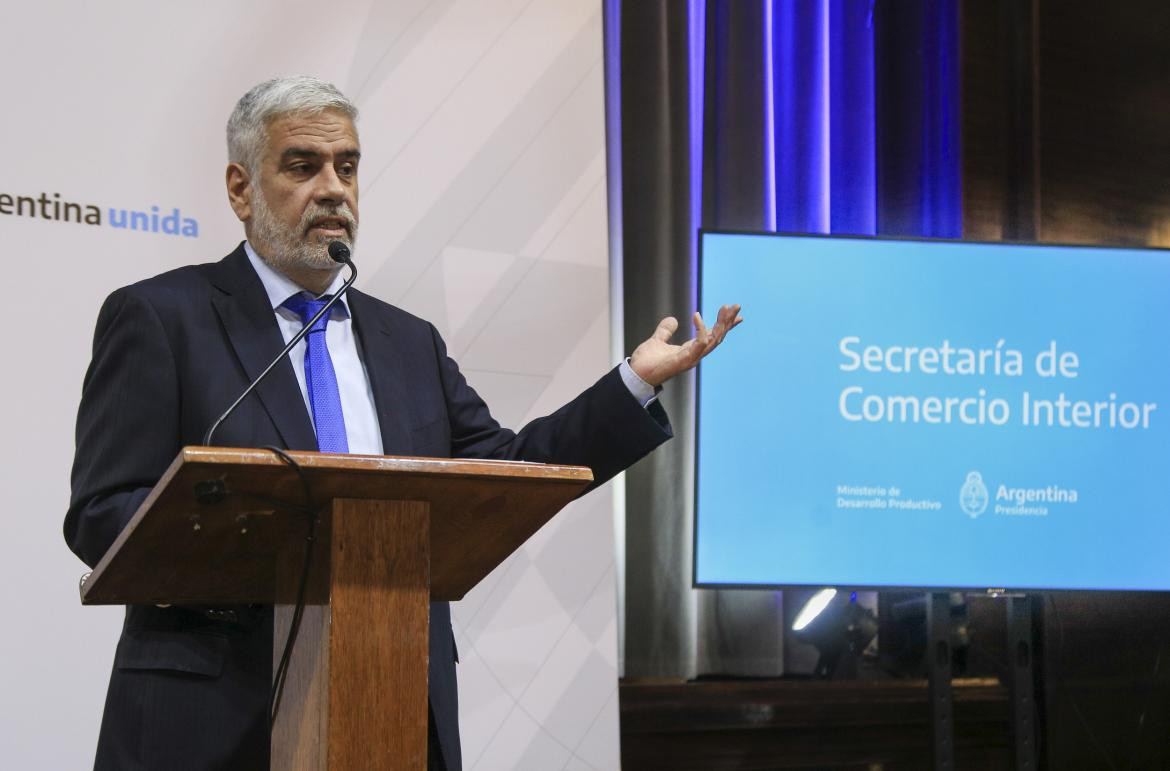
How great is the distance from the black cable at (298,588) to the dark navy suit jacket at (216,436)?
24cm

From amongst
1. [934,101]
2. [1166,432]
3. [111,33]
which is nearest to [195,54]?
[111,33]

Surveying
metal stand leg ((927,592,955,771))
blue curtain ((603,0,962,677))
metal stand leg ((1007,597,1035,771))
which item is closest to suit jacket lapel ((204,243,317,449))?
blue curtain ((603,0,962,677))

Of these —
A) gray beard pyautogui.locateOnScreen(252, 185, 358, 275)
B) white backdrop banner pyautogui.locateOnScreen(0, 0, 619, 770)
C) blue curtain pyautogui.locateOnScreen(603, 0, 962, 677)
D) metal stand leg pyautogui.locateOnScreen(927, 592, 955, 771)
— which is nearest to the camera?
gray beard pyautogui.locateOnScreen(252, 185, 358, 275)

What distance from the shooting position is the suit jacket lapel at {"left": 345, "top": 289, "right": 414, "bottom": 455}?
2094 millimetres

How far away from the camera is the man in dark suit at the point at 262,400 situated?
183 centimetres

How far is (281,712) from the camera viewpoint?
1596mm

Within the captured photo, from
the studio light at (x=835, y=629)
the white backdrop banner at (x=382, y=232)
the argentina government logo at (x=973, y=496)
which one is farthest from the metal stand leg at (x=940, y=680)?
the white backdrop banner at (x=382, y=232)

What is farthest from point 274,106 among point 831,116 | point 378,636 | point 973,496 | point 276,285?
point 831,116

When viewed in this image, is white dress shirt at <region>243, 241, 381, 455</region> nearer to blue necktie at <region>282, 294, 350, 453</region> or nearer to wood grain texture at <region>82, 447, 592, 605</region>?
blue necktie at <region>282, 294, 350, 453</region>

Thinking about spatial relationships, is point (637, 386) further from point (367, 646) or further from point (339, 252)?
point (367, 646)

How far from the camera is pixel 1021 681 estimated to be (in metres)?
3.43

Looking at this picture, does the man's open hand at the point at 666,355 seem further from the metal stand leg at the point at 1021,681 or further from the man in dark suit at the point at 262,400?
the metal stand leg at the point at 1021,681

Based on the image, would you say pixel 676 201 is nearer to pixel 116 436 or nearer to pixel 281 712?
pixel 116 436

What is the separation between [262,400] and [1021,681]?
228 cm
